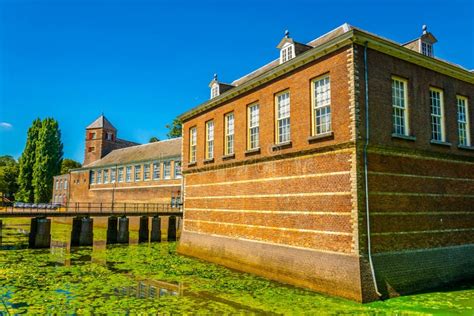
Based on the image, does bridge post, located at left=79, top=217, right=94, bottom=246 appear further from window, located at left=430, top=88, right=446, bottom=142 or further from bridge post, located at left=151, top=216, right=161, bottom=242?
window, located at left=430, top=88, right=446, bottom=142

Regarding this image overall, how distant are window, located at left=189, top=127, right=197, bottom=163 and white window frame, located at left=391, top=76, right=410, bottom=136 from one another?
12.2 metres

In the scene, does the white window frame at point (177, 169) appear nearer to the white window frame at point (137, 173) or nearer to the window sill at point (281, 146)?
the white window frame at point (137, 173)

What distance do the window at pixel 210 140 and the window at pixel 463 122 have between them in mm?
11710

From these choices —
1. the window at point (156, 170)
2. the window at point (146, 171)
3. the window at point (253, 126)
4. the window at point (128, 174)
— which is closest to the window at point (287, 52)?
the window at point (253, 126)

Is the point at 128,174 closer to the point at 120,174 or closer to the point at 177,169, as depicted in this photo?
the point at 120,174

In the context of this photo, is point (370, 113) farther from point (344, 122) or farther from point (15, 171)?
point (15, 171)

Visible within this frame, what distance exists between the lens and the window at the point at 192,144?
22250 millimetres

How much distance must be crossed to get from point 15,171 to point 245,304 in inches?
2851

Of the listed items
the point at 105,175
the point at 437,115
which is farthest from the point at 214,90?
the point at 105,175

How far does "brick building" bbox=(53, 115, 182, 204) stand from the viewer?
40.2 metres

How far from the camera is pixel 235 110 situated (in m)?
18.4

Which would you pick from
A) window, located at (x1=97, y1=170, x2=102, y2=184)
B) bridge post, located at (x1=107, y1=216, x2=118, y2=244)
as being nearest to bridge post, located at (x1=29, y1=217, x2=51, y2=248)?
bridge post, located at (x1=107, y1=216, x2=118, y2=244)

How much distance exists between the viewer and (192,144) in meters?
22.6

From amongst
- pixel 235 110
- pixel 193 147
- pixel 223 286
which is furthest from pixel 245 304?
pixel 193 147
